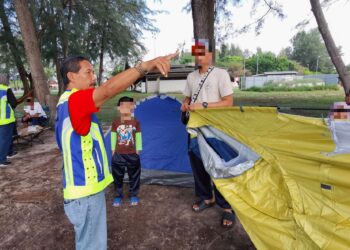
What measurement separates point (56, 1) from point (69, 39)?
2.60 metres

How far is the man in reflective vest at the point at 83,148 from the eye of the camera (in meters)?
1.69

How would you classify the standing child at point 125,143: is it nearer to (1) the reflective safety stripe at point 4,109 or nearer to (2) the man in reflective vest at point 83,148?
(2) the man in reflective vest at point 83,148

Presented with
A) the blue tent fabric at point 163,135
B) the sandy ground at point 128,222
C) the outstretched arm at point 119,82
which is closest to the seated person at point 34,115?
the sandy ground at point 128,222

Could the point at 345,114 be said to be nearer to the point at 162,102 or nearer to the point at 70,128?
the point at 162,102

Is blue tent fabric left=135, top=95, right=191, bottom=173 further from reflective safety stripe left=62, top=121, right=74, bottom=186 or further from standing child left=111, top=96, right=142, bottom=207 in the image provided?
reflective safety stripe left=62, top=121, right=74, bottom=186

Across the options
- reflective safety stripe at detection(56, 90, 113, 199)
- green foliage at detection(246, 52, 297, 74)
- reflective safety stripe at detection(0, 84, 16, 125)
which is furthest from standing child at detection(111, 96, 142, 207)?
green foliage at detection(246, 52, 297, 74)

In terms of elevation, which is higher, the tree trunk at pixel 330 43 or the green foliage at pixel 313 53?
the green foliage at pixel 313 53

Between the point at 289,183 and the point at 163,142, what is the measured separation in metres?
2.86

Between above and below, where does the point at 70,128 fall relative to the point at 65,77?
→ below

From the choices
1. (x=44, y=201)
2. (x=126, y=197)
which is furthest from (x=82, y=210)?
(x=44, y=201)

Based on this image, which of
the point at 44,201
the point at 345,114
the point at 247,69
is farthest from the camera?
the point at 247,69

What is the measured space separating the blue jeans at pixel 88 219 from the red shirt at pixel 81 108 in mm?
568

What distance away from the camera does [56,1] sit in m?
10.9

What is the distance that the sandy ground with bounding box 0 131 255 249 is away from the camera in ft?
9.68
